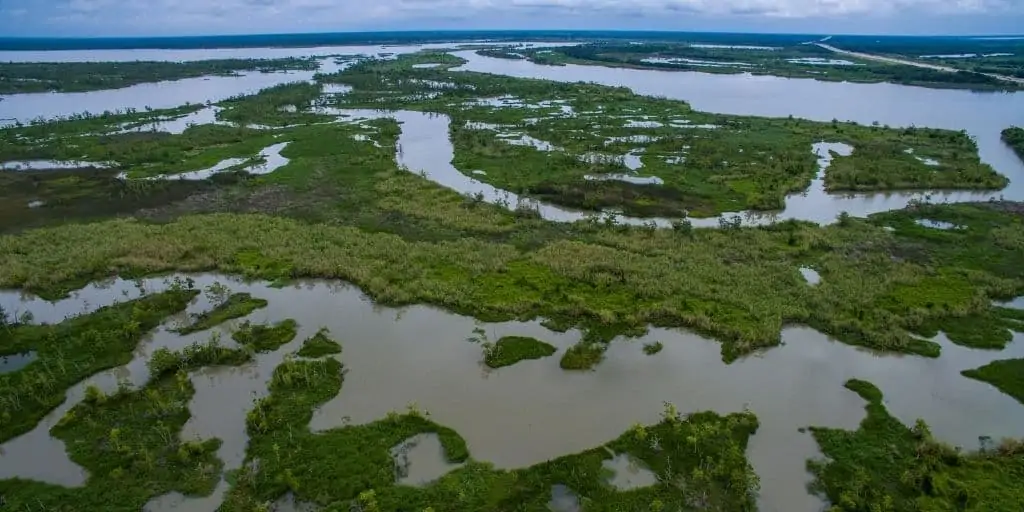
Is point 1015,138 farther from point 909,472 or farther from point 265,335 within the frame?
point 265,335

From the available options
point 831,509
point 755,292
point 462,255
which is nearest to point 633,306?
point 755,292

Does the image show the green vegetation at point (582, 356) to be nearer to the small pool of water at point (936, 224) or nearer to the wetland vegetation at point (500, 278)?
the wetland vegetation at point (500, 278)

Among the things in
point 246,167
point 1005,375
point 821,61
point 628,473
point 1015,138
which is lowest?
point 628,473

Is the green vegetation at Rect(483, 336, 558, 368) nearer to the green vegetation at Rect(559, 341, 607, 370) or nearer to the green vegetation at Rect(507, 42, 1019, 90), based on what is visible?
the green vegetation at Rect(559, 341, 607, 370)

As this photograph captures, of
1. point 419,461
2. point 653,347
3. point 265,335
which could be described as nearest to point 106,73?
point 265,335

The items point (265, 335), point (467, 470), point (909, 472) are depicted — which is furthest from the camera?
point (265, 335)
